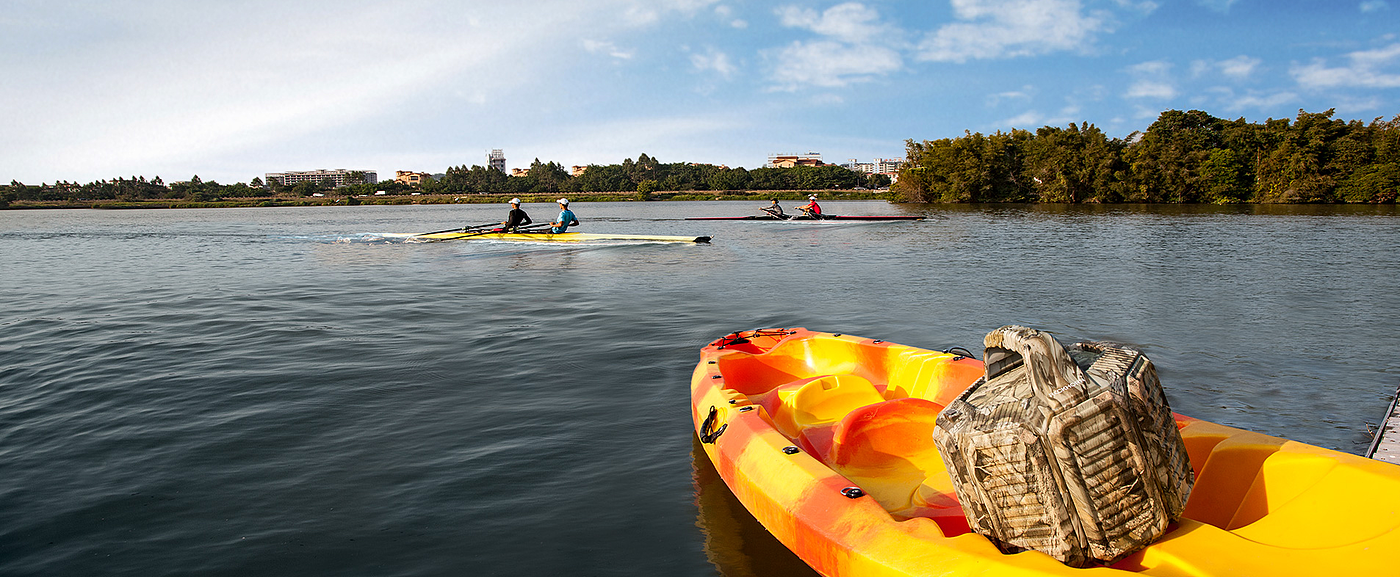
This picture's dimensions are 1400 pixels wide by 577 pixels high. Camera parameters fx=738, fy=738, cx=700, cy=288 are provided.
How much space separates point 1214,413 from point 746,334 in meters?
3.98

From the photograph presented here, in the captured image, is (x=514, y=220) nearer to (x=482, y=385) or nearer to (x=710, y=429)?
(x=482, y=385)

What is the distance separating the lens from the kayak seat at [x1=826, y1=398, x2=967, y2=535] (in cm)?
437

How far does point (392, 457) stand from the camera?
5.49 metres

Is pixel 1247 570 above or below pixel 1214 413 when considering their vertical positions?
above

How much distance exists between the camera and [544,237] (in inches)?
852

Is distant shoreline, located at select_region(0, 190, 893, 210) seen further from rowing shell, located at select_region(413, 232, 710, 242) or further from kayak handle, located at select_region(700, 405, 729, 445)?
kayak handle, located at select_region(700, 405, 729, 445)

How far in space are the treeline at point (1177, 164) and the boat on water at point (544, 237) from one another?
1991 inches

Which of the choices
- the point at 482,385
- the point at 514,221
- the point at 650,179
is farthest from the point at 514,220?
the point at 650,179

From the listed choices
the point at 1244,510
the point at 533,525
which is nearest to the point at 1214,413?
the point at 1244,510

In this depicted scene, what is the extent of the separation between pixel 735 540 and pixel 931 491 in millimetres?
1197

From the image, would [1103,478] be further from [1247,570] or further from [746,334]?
[746,334]

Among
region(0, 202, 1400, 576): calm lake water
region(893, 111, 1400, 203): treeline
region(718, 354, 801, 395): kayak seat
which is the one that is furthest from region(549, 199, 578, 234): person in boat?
region(893, 111, 1400, 203): treeline

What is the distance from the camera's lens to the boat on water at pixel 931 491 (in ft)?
9.22

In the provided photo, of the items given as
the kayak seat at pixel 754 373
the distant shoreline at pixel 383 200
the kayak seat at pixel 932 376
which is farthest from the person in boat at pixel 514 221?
the distant shoreline at pixel 383 200
